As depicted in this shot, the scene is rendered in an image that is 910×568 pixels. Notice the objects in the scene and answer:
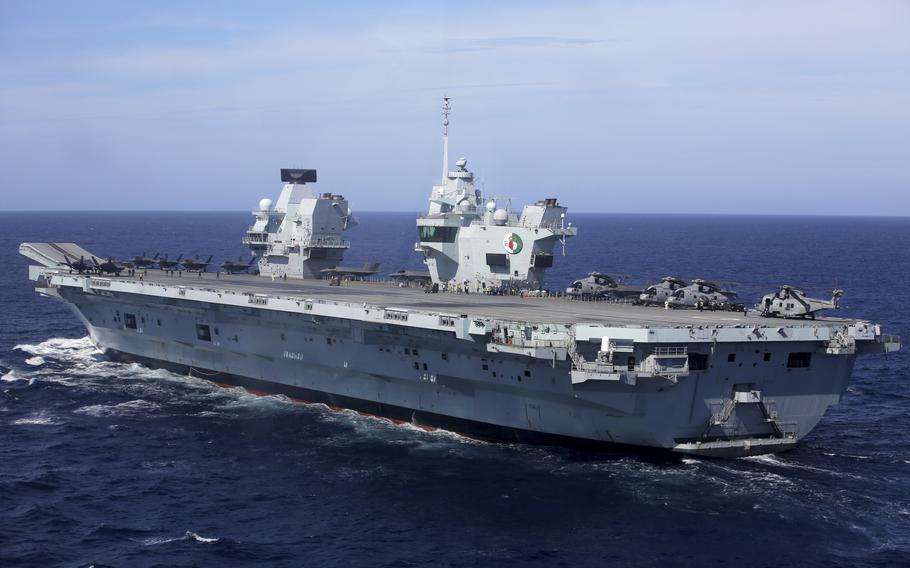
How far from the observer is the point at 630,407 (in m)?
20.6

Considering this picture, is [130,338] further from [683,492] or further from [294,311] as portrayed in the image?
[683,492]

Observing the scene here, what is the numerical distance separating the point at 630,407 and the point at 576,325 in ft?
7.38

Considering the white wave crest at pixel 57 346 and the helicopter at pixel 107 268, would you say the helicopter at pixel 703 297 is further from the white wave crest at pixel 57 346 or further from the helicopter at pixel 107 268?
the white wave crest at pixel 57 346

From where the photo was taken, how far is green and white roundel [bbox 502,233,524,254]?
30.4 meters

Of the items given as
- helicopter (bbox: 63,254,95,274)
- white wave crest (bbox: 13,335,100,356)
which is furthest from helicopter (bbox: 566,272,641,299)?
white wave crest (bbox: 13,335,100,356)

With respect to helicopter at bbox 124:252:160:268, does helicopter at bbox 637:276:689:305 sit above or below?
above

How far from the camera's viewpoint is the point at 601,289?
30547 millimetres

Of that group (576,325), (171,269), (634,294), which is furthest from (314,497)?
(171,269)

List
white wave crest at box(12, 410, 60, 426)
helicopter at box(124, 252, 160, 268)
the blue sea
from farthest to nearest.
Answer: helicopter at box(124, 252, 160, 268), white wave crest at box(12, 410, 60, 426), the blue sea

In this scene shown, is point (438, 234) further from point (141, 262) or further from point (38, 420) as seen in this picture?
point (141, 262)

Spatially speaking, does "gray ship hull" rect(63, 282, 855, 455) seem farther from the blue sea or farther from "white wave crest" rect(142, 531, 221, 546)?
"white wave crest" rect(142, 531, 221, 546)

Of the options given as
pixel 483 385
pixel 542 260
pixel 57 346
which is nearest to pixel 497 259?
pixel 542 260

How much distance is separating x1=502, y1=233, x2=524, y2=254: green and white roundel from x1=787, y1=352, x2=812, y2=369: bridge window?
1097 cm

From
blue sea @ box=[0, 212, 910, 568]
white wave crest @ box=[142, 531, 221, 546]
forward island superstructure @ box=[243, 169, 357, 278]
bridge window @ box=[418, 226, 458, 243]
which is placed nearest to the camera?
blue sea @ box=[0, 212, 910, 568]
